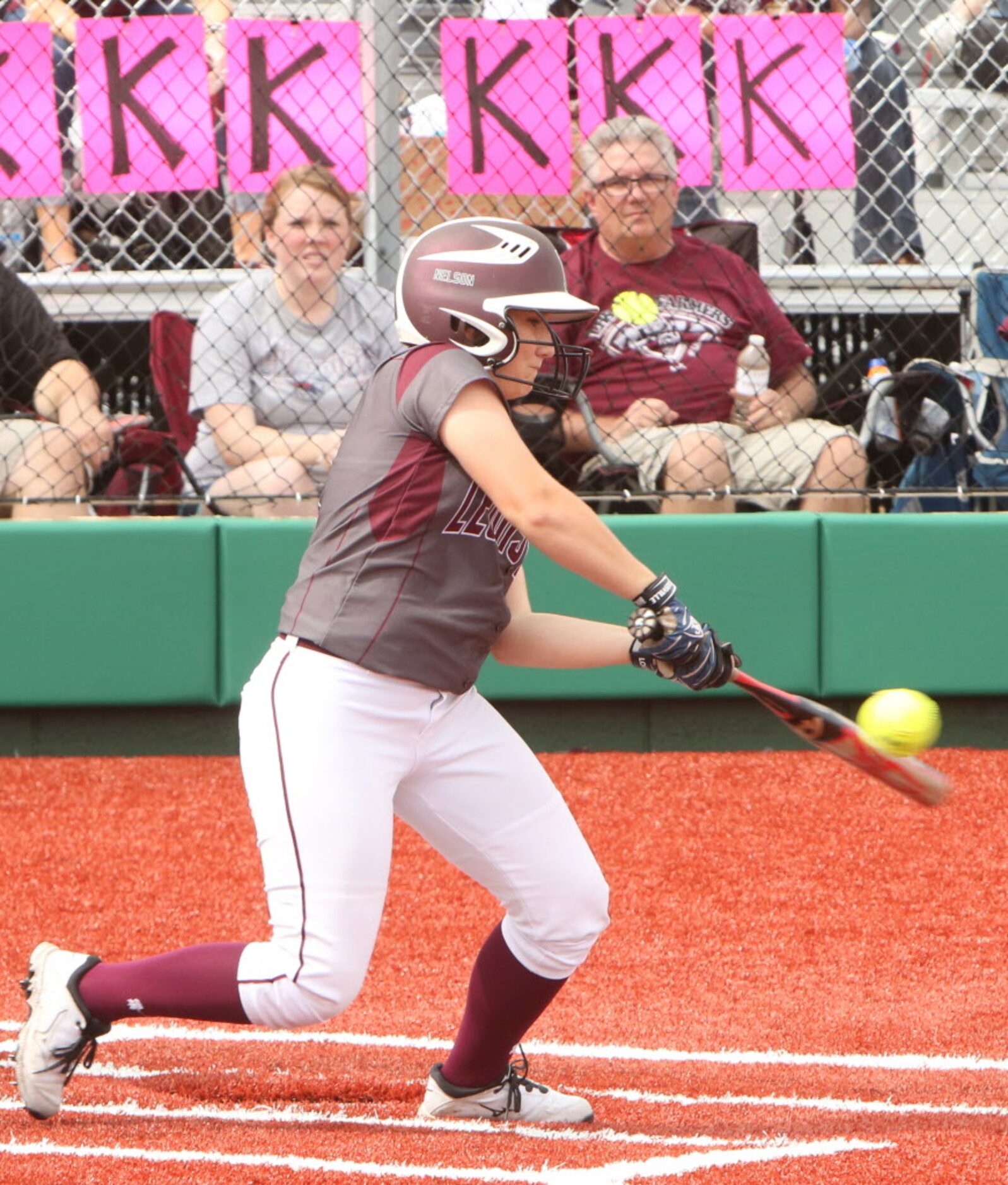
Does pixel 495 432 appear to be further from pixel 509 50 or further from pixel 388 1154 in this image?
pixel 509 50

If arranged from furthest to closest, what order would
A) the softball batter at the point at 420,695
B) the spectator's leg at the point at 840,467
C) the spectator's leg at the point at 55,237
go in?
1. the spectator's leg at the point at 55,237
2. the spectator's leg at the point at 840,467
3. the softball batter at the point at 420,695

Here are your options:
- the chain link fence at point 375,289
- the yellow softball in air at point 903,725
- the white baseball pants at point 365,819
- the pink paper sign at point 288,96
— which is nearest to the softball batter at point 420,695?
the white baseball pants at point 365,819

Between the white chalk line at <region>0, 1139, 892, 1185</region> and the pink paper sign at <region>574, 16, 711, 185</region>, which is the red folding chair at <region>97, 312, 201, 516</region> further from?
the white chalk line at <region>0, 1139, 892, 1185</region>

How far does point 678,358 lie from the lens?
19.6ft

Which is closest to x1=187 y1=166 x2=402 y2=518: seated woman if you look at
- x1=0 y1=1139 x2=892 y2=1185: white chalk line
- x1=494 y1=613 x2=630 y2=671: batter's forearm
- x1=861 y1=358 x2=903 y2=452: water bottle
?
x1=861 y1=358 x2=903 y2=452: water bottle

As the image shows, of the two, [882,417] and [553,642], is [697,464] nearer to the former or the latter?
[882,417]

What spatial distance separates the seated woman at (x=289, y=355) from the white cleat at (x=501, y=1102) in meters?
2.85

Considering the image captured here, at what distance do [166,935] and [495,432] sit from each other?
2075 millimetres

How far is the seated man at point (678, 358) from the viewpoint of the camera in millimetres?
5754

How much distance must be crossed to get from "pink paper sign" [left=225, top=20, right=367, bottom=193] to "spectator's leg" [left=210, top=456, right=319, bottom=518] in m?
0.97

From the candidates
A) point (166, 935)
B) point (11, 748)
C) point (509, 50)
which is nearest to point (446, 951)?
point (166, 935)

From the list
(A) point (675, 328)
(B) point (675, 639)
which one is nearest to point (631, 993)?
(B) point (675, 639)

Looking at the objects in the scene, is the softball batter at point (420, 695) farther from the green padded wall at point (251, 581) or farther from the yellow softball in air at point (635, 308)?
the yellow softball in air at point (635, 308)

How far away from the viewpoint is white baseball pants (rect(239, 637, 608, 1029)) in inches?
106
